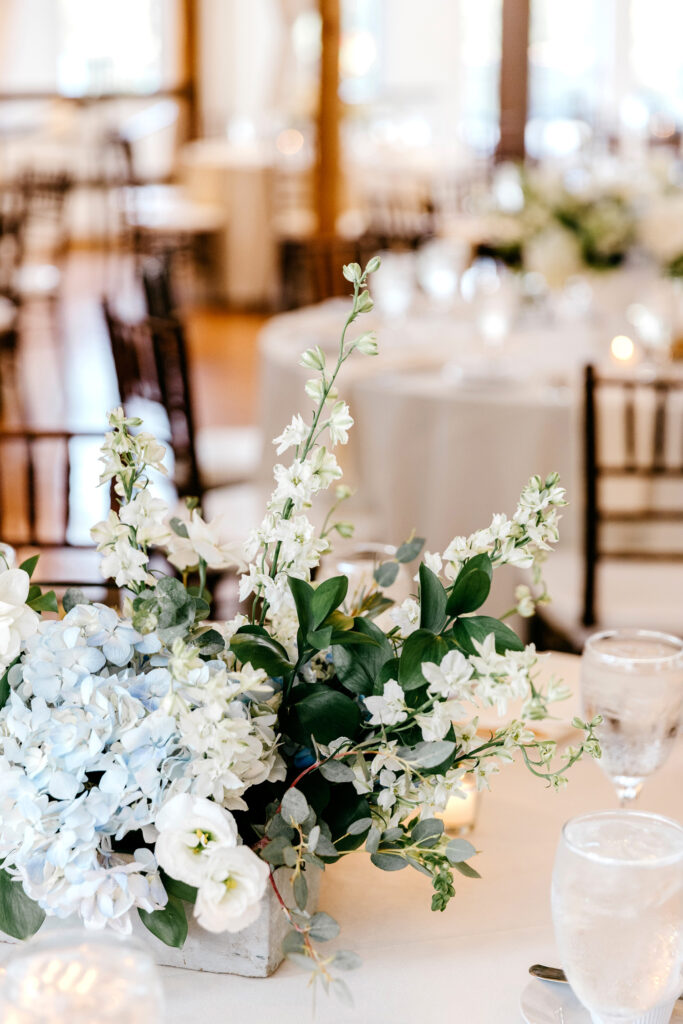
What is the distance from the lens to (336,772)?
2.93 feet

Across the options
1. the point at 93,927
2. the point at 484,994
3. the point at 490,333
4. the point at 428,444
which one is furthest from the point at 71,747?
the point at 490,333

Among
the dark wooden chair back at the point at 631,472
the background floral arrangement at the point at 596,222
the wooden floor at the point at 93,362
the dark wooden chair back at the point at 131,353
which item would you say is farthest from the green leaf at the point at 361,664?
the wooden floor at the point at 93,362

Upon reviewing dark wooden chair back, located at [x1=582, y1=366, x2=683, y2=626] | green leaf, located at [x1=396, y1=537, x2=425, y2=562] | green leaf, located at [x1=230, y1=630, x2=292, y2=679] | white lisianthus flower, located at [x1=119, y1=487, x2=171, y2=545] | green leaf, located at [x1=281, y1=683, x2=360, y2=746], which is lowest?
dark wooden chair back, located at [x1=582, y1=366, x2=683, y2=626]

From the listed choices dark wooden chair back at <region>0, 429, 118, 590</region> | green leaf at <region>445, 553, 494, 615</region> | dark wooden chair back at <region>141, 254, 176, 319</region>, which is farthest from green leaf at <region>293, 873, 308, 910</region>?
dark wooden chair back at <region>141, 254, 176, 319</region>

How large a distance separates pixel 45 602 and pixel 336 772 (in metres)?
0.25

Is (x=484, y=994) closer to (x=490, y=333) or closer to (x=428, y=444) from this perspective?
(x=428, y=444)

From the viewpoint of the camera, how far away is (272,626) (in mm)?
947

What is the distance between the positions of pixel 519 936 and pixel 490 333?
8.45 ft

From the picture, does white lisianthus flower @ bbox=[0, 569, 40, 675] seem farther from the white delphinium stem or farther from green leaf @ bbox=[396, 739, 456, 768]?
green leaf @ bbox=[396, 739, 456, 768]

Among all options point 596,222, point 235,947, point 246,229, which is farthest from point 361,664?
point 246,229

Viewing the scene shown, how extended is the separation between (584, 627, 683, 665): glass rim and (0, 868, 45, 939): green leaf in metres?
0.54

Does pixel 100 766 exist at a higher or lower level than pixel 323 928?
higher

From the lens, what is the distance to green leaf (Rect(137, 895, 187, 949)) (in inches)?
35.0

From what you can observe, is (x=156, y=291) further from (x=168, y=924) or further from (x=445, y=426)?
(x=168, y=924)
